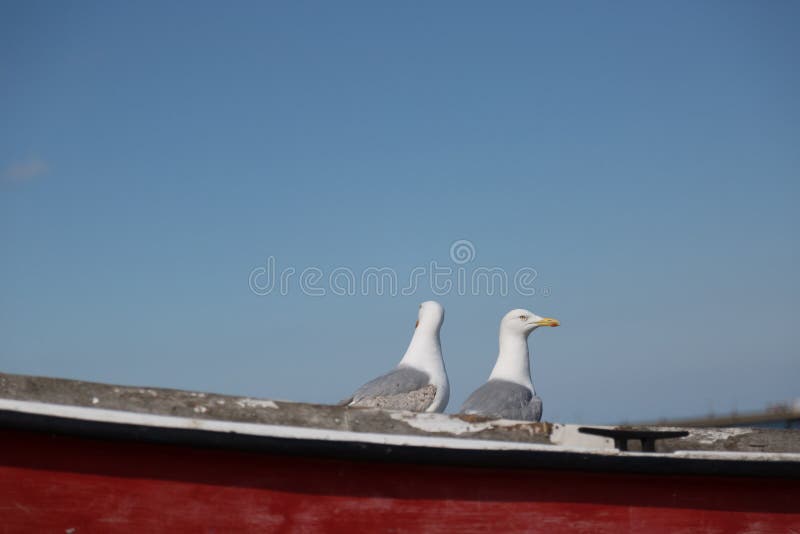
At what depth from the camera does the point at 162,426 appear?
374 cm

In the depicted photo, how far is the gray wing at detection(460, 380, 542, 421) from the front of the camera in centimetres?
682

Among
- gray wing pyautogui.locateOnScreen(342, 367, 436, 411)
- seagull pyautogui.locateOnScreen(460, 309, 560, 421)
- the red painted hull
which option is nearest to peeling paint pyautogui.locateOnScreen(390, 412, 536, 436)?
the red painted hull

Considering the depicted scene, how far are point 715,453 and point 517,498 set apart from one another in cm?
105

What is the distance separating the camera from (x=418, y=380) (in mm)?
7504

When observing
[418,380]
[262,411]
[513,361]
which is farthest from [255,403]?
[513,361]

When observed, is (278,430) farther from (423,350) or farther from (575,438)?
(423,350)

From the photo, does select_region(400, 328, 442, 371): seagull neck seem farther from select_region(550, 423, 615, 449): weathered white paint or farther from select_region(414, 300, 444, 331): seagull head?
select_region(550, 423, 615, 449): weathered white paint

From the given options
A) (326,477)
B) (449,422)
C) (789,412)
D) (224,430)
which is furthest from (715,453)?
(789,412)

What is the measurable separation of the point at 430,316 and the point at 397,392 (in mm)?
1342

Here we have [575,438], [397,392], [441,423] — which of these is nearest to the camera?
[441,423]

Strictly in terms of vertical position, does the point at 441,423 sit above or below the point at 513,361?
below

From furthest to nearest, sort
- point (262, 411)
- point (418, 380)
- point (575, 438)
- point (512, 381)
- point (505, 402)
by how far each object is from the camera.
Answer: point (512, 381)
point (418, 380)
point (505, 402)
point (575, 438)
point (262, 411)

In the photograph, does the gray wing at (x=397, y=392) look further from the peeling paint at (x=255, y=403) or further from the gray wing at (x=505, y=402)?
the peeling paint at (x=255, y=403)

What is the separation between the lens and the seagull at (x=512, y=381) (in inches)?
272
